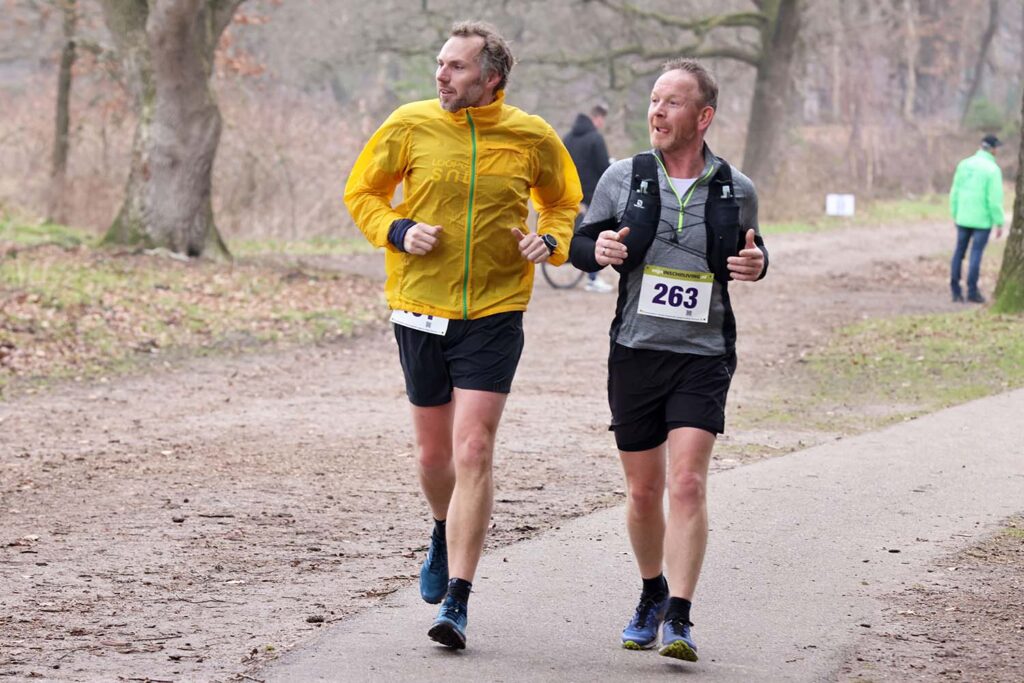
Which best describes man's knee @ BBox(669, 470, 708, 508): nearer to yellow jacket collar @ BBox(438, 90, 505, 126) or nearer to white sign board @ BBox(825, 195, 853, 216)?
yellow jacket collar @ BBox(438, 90, 505, 126)

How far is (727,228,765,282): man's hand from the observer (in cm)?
530

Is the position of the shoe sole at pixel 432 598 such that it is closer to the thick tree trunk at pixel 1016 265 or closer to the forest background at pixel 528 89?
the thick tree trunk at pixel 1016 265

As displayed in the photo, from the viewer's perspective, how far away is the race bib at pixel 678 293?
5340 mm

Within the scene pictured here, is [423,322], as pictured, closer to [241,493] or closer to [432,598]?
[432,598]

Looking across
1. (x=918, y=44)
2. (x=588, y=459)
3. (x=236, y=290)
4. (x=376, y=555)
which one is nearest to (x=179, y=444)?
(x=588, y=459)

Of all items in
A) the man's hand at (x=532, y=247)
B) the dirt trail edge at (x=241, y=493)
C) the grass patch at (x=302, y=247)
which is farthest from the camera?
the grass patch at (x=302, y=247)

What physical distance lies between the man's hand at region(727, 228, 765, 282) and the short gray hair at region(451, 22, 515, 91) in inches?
43.0

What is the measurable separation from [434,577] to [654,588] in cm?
84

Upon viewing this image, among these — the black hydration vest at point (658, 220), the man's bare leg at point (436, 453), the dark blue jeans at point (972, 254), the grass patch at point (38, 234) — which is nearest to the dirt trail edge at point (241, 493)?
the man's bare leg at point (436, 453)

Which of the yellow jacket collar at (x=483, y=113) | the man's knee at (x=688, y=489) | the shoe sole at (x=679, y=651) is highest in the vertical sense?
the yellow jacket collar at (x=483, y=113)

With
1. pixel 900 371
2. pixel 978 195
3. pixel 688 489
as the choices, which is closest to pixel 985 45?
pixel 978 195

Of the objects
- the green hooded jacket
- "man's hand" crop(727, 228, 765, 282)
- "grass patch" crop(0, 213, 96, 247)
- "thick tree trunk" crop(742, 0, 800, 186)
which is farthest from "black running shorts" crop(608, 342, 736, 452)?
"thick tree trunk" crop(742, 0, 800, 186)

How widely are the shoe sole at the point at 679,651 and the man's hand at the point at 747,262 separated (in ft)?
3.98

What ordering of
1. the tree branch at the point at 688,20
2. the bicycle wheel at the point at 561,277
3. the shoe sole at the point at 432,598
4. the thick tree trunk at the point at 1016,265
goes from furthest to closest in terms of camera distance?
the tree branch at the point at 688,20 → the bicycle wheel at the point at 561,277 → the thick tree trunk at the point at 1016,265 → the shoe sole at the point at 432,598
